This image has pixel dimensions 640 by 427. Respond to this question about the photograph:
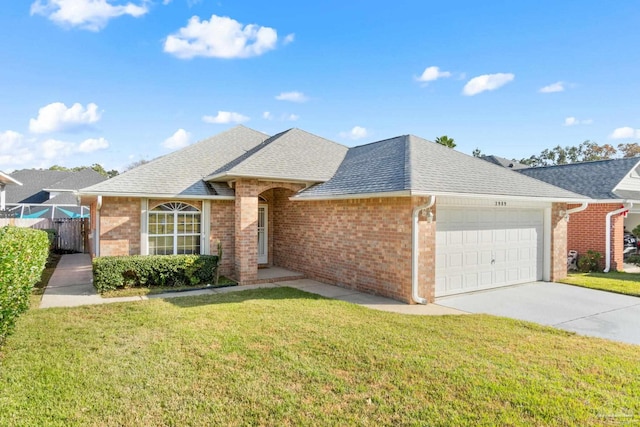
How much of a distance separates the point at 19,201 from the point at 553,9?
123 ft

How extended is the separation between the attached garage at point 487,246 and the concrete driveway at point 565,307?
1.35ft

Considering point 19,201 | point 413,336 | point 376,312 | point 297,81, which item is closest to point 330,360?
point 413,336

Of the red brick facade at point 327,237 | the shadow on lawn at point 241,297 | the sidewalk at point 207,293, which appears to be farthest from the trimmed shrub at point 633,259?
the shadow on lawn at point 241,297

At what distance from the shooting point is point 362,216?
10383mm

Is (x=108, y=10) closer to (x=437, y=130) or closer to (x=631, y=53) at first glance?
(x=631, y=53)

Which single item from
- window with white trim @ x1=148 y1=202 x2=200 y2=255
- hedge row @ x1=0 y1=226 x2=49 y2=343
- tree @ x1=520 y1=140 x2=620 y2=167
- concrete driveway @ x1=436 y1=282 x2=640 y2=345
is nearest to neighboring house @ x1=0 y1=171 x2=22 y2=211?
window with white trim @ x1=148 y1=202 x2=200 y2=255

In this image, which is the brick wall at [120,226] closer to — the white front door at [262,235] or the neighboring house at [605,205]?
the white front door at [262,235]

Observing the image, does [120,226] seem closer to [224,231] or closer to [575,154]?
[224,231]

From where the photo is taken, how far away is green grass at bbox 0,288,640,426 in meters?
3.87

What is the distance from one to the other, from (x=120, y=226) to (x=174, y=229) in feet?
5.22

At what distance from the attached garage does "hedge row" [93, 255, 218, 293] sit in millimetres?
6971

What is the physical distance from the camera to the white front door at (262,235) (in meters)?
14.6

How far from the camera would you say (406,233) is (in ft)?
29.6

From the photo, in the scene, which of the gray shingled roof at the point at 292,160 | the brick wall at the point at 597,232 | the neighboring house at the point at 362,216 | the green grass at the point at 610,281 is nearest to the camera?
the neighboring house at the point at 362,216
